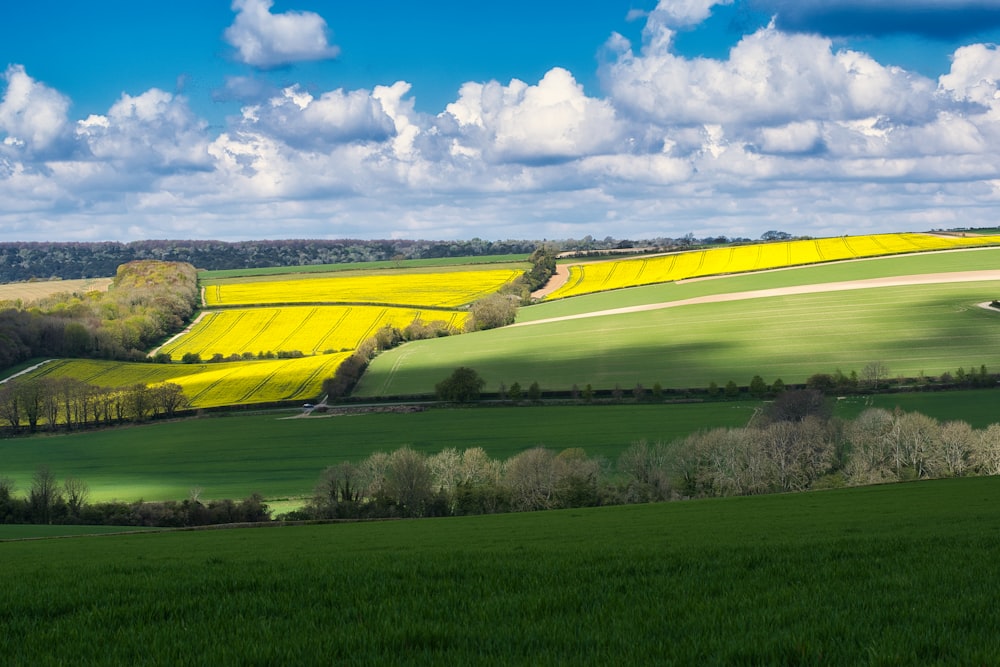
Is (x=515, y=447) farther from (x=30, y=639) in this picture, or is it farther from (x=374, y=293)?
(x=374, y=293)

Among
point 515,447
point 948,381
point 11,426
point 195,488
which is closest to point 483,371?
point 515,447

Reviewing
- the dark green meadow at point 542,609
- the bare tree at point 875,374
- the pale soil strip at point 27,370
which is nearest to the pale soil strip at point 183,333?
the pale soil strip at point 27,370

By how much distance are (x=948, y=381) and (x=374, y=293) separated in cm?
11651

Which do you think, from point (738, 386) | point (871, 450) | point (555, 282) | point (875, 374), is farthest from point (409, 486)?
point (555, 282)

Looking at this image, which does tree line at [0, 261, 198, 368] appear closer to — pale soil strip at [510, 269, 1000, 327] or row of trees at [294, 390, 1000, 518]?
pale soil strip at [510, 269, 1000, 327]

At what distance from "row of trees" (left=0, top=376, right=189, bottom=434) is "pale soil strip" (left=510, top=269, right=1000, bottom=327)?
176 feet

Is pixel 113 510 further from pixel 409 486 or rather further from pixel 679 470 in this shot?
pixel 679 470

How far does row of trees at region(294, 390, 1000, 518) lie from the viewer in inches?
2311

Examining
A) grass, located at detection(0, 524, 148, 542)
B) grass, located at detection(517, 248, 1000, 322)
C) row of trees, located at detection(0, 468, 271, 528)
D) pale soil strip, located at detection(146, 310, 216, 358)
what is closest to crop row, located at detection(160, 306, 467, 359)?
pale soil strip, located at detection(146, 310, 216, 358)

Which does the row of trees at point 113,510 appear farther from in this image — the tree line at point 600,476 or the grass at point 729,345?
the grass at point 729,345

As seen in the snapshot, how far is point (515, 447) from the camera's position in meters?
74.8

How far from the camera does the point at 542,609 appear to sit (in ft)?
28.4

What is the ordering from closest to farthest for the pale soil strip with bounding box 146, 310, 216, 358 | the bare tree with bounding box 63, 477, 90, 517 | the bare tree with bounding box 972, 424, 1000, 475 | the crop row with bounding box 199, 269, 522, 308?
the bare tree with bounding box 972, 424, 1000, 475
the bare tree with bounding box 63, 477, 90, 517
the pale soil strip with bounding box 146, 310, 216, 358
the crop row with bounding box 199, 269, 522, 308

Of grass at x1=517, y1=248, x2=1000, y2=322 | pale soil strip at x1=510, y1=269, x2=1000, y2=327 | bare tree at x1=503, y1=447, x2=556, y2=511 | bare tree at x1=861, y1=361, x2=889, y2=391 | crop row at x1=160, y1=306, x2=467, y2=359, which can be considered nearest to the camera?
bare tree at x1=503, y1=447, x2=556, y2=511
